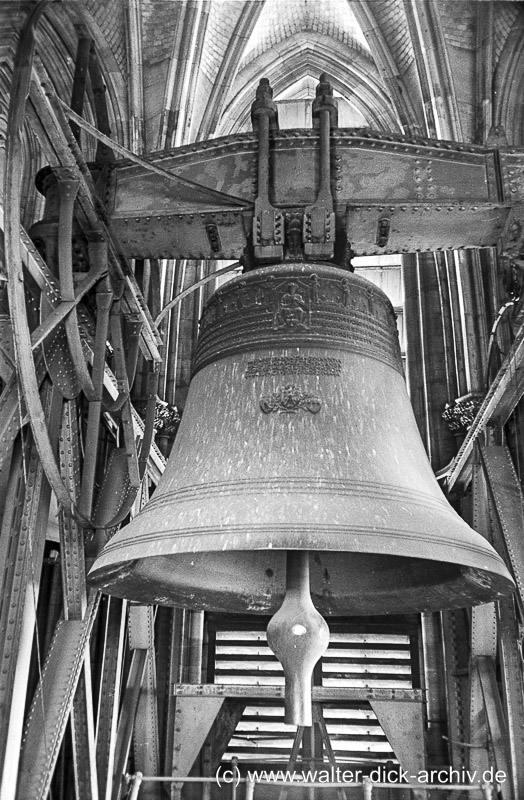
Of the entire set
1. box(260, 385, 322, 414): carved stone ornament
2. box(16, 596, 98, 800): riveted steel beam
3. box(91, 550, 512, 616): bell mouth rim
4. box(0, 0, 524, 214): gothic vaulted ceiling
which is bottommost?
box(16, 596, 98, 800): riveted steel beam

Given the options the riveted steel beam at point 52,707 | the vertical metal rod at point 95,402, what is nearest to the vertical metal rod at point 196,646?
the riveted steel beam at point 52,707

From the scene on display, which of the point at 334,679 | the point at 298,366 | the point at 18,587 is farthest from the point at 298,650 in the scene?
the point at 334,679

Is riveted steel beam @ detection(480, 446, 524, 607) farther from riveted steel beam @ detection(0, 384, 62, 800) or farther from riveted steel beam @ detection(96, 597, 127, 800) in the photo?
riveted steel beam @ detection(0, 384, 62, 800)

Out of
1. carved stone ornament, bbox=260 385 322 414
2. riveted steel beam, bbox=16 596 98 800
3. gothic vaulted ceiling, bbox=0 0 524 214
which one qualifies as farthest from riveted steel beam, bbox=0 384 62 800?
gothic vaulted ceiling, bbox=0 0 524 214

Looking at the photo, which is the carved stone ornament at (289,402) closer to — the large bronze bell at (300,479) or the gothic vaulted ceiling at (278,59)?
the large bronze bell at (300,479)

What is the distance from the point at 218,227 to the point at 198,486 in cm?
135

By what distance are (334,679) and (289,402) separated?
720cm

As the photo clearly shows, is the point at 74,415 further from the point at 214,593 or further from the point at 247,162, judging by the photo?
the point at 247,162

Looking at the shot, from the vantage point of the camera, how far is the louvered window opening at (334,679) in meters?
8.77

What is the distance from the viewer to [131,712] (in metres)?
5.74

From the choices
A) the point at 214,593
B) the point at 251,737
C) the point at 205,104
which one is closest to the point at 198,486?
the point at 214,593

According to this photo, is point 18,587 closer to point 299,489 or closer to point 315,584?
point 315,584

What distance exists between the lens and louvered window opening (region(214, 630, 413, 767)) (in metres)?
8.77

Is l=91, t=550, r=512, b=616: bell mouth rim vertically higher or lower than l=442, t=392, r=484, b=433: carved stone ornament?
lower
